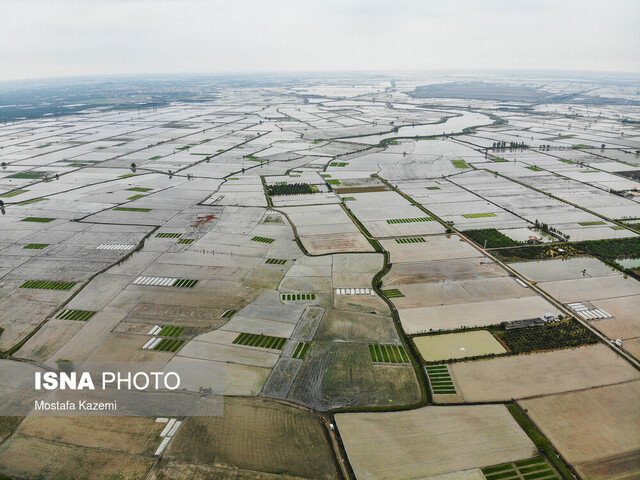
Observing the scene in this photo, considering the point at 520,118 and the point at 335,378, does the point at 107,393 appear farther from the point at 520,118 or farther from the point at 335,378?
the point at 520,118

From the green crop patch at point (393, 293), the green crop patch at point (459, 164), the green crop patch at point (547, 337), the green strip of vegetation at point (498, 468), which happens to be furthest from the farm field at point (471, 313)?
the green crop patch at point (459, 164)

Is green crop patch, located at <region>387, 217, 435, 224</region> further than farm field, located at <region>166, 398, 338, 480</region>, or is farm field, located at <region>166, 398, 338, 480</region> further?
green crop patch, located at <region>387, 217, 435, 224</region>

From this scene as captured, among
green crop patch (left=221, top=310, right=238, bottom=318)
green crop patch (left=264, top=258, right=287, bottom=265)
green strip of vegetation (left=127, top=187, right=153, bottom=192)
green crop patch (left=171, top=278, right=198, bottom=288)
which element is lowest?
green crop patch (left=221, top=310, right=238, bottom=318)

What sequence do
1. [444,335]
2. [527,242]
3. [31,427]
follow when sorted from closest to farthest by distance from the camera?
1. [31,427]
2. [444,335]
3. [527,242]

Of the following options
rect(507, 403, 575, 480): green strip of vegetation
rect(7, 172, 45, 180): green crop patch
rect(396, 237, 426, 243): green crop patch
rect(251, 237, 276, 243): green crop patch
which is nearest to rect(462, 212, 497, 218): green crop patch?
rect(396, 237, 426, 243): green crop patch

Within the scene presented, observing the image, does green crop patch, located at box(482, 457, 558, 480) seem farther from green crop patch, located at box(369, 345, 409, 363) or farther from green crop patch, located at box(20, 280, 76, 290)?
green crop patch, located at box(20, 280, 76, 290)

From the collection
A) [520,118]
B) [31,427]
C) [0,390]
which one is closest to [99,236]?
[0,390]

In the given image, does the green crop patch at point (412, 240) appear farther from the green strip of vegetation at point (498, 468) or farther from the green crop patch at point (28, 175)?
the green crop patch at point (28, 175)
